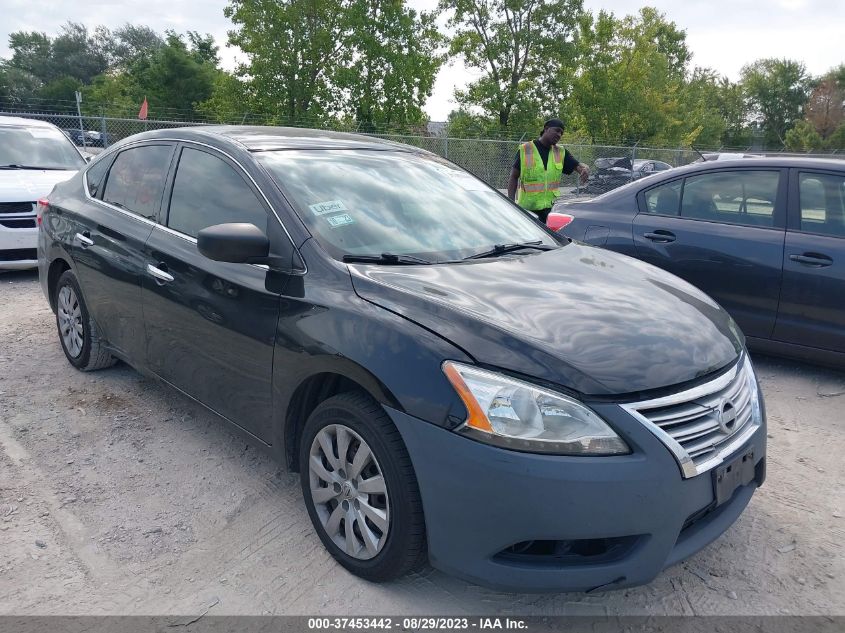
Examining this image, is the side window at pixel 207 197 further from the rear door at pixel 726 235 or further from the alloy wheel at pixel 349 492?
the rear door at pixel 726 235

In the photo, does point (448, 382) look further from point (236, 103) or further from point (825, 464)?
point (236, 103)

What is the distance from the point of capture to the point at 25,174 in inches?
307

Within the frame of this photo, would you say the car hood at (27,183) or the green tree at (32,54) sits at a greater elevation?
the green tree at (32,54)

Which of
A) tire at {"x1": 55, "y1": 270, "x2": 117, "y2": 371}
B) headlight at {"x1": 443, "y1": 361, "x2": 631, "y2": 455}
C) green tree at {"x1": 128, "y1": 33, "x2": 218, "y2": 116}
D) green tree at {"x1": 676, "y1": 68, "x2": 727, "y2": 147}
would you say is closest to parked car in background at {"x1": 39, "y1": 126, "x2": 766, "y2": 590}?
headlight at {"x1": 443, "y1": 361, "x2": 631, "y2": 455}

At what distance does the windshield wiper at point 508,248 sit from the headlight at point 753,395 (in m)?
1.05

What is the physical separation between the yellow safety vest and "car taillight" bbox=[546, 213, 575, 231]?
1017 mm

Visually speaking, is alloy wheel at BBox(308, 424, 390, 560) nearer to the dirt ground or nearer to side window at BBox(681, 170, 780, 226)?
the dirt ground

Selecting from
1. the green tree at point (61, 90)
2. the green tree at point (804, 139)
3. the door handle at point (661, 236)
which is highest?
the green tree at point (61, 90)

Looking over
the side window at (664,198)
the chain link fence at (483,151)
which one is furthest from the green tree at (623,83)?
the side window at (664,198)

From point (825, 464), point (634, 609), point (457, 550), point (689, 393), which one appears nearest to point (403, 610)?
point (457, 550)

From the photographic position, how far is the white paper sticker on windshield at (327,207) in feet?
9.27

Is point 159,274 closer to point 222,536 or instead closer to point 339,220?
point 339,220

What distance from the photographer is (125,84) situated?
4844cm

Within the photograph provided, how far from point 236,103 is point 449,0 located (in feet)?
32.8
